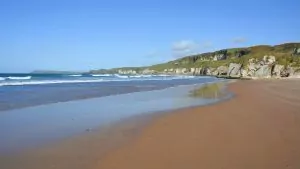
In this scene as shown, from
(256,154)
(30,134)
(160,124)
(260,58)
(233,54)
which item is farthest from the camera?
(233,54)

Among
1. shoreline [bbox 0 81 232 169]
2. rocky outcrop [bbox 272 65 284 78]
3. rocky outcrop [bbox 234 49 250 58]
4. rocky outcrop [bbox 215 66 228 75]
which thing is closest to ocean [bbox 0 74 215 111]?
shoreline [bbox 0 81 232 169]

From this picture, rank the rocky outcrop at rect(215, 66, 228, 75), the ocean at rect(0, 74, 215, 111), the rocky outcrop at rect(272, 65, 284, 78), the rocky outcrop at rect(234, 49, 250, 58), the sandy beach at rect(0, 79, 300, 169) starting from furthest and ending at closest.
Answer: the rocky outcrop at rect(234, 49, 250, 58) → the rocky outcrop at rect(215, 66, 228, 75) → the rocky outcrop at rect(272, 65, 284, 78) → the ocean at rect(0, 74, 215, 111) → the sandy beach at rect(0, 79, 300, 169)

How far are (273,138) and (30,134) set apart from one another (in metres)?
6.28

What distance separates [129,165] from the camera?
6387 mm

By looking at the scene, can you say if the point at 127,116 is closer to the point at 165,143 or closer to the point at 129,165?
the point at 165,143

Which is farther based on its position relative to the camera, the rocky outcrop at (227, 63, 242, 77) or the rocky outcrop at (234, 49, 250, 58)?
the rocky outcrop at (234, 49, 250, 58)

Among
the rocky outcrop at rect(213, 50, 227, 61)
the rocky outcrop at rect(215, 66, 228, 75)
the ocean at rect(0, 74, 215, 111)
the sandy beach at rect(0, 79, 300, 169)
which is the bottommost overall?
the rocky outcrop at rect(215, 66, 228, 75)

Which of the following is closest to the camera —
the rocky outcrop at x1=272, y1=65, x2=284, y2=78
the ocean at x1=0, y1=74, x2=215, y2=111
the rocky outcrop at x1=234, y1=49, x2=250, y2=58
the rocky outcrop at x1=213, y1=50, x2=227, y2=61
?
the ocean at x1=0, y1=74, x2=215, y2=111

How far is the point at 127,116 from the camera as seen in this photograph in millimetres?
13492

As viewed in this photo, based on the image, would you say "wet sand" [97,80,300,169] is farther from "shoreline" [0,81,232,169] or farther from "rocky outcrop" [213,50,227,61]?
"rocky outcrop" [213,50,227,61]

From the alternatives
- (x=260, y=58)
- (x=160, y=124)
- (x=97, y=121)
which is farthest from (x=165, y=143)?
(x=260, y=58)

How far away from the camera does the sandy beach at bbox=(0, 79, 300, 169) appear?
6.41 meters

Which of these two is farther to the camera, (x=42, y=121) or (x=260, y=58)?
(x=260, y=58)

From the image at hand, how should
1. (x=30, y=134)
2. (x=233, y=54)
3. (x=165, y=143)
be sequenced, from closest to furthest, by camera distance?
(x=165, y=143) → (x=30, y=134) → (x=233, y=54)
